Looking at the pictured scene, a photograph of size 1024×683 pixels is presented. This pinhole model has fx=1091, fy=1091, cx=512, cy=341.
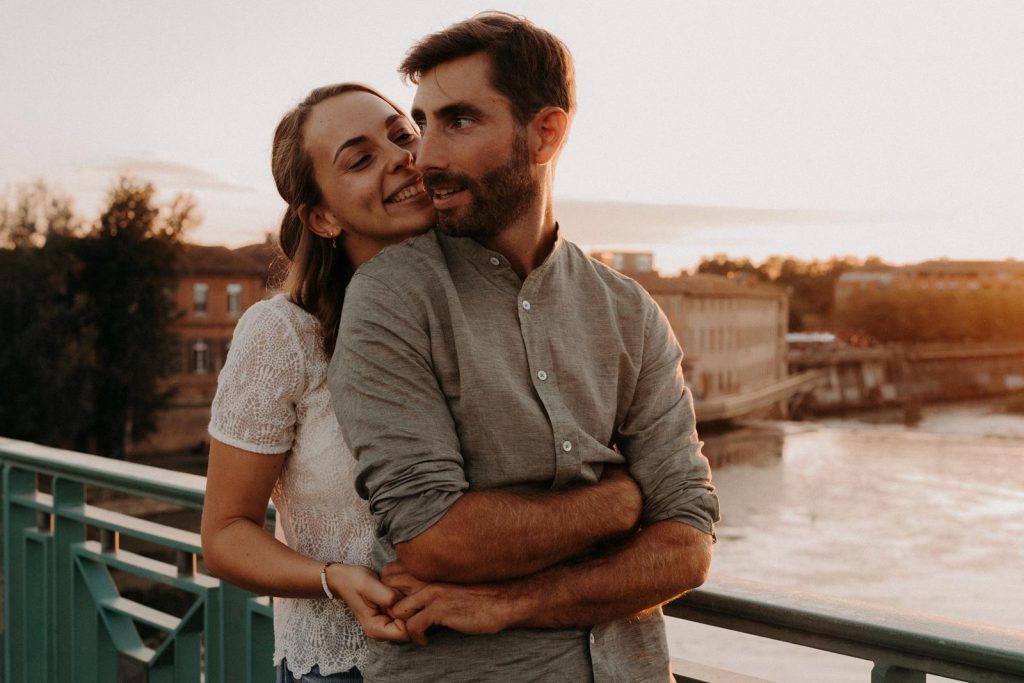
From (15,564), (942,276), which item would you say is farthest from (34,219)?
(942,276)

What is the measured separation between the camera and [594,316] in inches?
53.4

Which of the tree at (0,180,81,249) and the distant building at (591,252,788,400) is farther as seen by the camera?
the distant building at (591,252,788,400)

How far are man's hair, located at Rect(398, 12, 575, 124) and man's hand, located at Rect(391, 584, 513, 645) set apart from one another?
1.82 ft

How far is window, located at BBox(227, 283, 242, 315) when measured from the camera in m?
45.2

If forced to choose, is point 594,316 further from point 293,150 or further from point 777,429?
point 777,429

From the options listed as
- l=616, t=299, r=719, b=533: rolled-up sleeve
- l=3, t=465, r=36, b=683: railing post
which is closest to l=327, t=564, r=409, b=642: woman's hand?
l=616, t=299, r=719, b=533: rolled-up sleeve

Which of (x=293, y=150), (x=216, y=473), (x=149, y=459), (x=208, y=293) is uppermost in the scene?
(x=293, y=150)

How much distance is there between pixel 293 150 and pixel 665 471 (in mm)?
688

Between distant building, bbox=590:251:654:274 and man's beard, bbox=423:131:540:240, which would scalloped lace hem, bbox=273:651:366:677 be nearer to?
man's beard, bbox=423:131:540:240

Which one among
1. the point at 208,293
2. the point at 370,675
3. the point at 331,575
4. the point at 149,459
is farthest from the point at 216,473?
the point at 208,293

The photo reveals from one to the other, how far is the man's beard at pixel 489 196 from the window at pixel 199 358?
45.1 metres

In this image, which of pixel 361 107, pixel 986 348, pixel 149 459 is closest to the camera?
pixel 361 107

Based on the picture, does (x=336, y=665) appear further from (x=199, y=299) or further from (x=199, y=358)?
(x=199, y=358)

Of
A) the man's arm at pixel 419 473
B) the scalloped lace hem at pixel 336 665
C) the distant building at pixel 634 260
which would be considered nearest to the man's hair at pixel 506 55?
the man's arm at pixel 419 473
